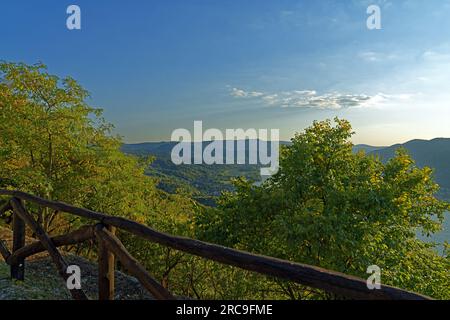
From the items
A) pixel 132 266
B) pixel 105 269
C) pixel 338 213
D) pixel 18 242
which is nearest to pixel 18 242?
pixel 18 242

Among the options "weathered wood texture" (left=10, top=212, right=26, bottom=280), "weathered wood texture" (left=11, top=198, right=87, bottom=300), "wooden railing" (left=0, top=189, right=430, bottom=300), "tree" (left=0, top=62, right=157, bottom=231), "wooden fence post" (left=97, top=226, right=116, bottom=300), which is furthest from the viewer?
"tree" (left=0, top=62, right=157, bottom=231)

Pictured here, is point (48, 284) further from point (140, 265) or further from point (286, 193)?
point (286, 193)

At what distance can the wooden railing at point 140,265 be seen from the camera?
7.10ft

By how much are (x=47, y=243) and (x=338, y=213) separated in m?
8.44

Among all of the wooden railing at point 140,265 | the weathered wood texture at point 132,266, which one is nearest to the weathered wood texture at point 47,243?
the wooden railing at point 140,265

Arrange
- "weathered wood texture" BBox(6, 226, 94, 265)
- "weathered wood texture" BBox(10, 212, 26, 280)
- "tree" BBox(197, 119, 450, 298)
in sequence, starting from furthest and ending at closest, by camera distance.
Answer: "tree" BBox(197, 119, 450, 298) < "weathered wood texture" BBox(10, 212, 26, 280) < "weathered wood texture" BBox(6, 226, 94, 265)

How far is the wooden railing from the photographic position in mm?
2164

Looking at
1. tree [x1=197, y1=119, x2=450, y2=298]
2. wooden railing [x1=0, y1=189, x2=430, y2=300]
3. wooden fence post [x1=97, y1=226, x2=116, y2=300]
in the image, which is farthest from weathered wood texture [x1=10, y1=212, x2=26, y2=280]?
tree [x1=197, y1=119, x2=450, y2=298]

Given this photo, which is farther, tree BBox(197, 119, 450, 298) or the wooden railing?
tree BBox(197, 119, 450, 298)

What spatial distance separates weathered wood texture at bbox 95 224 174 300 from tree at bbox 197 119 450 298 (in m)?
6.49

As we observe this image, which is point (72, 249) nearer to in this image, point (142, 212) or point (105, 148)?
point (142, 212)

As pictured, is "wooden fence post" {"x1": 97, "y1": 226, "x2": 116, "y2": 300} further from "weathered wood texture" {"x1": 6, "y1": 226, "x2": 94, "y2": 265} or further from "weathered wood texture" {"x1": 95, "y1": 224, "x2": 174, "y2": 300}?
"weathered wood texture" {"x1": 6, "y1": 226, "x2": 94, "y2": 265}

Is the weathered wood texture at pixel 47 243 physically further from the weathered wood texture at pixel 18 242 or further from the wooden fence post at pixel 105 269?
the wooden fence post at pixel 105 269

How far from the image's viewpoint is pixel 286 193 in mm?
11250
